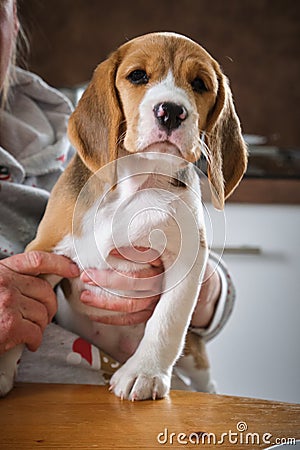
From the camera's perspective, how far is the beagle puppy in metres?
0.61

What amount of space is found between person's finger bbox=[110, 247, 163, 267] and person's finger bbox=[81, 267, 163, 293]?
0.01 meters

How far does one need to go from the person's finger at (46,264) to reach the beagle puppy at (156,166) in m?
0.05

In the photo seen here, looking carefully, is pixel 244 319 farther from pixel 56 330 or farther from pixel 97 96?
pixel 97 96

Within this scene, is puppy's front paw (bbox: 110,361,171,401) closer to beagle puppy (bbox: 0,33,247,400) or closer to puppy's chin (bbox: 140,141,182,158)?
beagle puppy (bbox: 0,33,247,400)

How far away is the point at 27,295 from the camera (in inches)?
33.6

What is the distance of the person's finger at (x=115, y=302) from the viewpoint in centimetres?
85

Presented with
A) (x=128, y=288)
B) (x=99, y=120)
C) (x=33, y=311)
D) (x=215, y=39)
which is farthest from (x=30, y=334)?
(x=215, y=39)

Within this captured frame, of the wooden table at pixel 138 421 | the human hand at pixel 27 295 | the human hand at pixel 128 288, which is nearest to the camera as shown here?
the wooden table at pixel 138 421

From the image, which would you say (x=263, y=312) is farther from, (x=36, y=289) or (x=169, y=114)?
(x=169, y=114)

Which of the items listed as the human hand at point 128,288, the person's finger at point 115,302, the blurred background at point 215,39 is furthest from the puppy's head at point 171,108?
the blurred background at point 215,39

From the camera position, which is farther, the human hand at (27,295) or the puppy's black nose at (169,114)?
the human hand at (27,295)

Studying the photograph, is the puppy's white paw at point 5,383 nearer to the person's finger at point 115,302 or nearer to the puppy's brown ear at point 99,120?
the person's finger at point 115,302

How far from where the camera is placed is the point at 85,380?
0.94 meters

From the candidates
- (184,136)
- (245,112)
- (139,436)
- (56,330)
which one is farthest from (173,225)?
(245,112)
